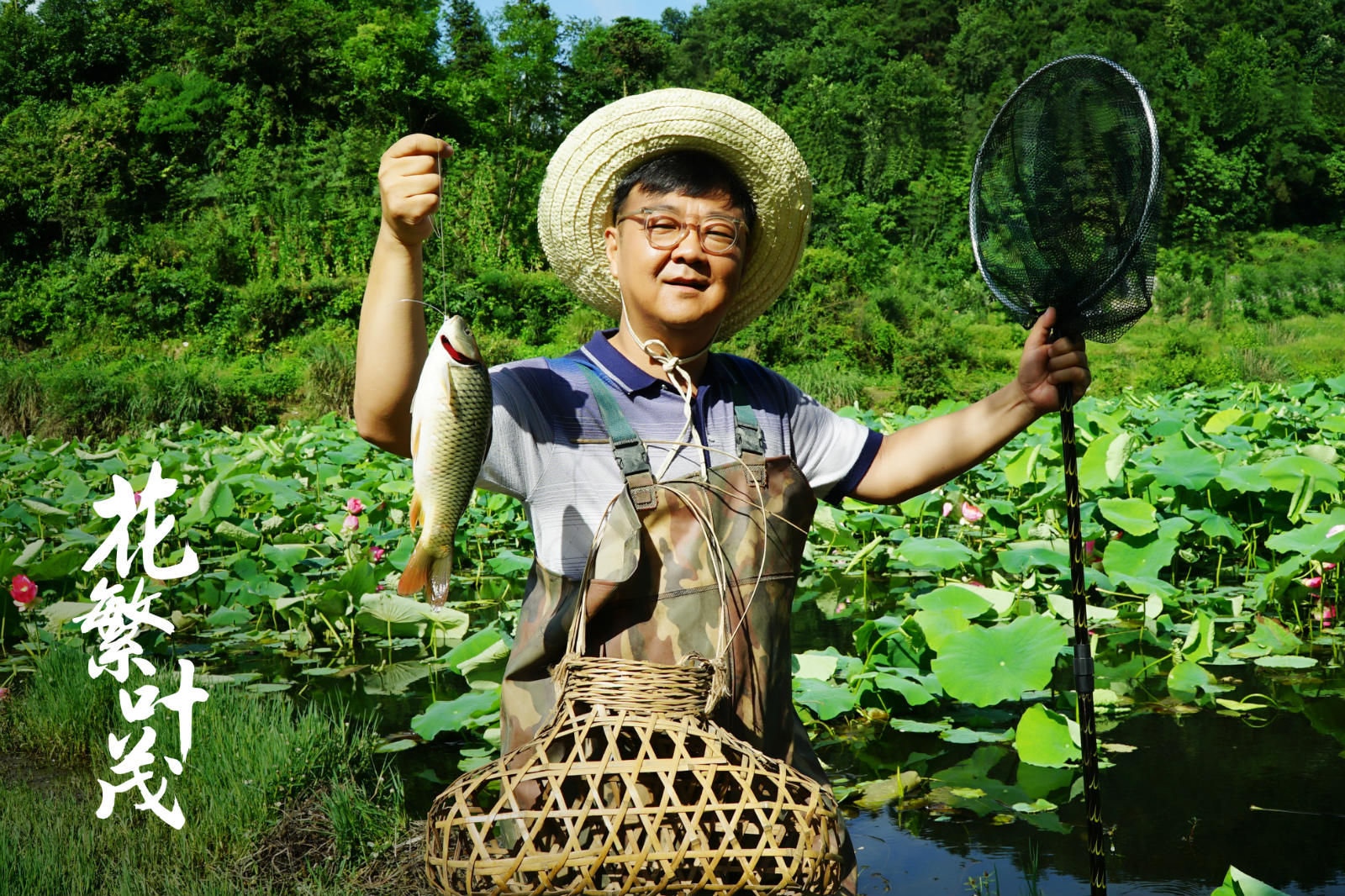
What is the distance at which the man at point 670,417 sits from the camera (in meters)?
1.26

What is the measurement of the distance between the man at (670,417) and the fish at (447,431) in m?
0.17

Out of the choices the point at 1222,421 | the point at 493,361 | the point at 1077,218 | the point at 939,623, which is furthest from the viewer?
the point at 493,361

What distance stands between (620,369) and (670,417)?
10cm

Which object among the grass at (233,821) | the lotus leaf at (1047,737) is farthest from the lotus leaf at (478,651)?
the lotus leaf at (1047,737)

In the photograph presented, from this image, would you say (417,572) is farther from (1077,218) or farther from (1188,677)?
(1188,677)

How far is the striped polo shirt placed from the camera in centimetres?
138

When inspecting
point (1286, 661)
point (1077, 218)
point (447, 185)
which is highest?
point (447, 185)

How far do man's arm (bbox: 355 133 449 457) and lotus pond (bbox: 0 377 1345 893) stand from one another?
133 cm

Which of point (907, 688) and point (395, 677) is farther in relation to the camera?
point (395, 677)

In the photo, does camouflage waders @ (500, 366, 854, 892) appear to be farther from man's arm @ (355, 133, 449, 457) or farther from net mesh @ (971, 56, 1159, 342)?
net mesh @ (971, 56, 1159, 342)

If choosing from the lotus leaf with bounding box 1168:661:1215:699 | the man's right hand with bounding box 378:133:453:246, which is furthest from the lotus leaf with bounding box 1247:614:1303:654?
the man's right hand with bounding box 378:133:453:246

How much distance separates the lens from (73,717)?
2637mm

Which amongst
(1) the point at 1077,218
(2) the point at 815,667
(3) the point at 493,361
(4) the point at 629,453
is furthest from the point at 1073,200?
(3) the point at 493,361

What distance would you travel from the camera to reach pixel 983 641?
234cm
